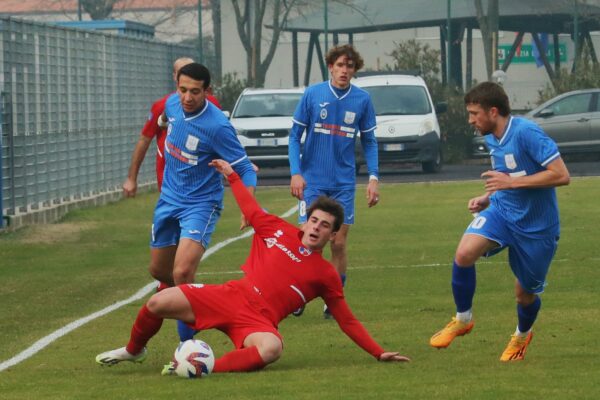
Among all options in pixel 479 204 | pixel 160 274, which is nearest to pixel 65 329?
pixel 160 274

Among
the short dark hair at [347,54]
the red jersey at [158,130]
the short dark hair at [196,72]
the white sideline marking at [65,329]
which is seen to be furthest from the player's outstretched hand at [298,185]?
the short dark hair at [196,72]

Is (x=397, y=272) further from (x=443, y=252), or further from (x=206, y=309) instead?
(x=206, y=309)

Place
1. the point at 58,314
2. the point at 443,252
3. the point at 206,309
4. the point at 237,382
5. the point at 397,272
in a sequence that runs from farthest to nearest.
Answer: the point at 443,252 → the point at 397,272 → the point at 58,314 → the point at 206,309 → the point at 237,382

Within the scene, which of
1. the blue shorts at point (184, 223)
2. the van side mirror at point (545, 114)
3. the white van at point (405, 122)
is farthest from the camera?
the van side mirror at point (545, 114)

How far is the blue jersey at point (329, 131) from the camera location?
1235 cm

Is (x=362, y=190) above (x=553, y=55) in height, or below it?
below

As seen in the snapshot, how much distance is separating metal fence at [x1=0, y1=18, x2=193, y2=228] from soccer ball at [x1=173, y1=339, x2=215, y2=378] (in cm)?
1220

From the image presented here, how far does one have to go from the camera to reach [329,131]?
489 inches

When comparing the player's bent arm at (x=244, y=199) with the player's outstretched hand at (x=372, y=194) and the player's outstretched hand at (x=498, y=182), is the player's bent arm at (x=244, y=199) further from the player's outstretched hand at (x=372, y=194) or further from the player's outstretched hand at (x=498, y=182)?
the player's outstretched hand at (x=372, y=194)

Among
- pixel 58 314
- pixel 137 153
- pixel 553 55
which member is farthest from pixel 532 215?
pixel 553 55

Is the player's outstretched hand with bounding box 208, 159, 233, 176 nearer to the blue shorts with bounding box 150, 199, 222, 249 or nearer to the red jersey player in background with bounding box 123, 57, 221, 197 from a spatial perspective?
the blue shorts with bounding box 150, 199, 222, 249

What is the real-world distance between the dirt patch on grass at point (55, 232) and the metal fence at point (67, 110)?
0.49 m

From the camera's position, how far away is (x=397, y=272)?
15.5 meters

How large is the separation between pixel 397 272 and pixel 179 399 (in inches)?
299
